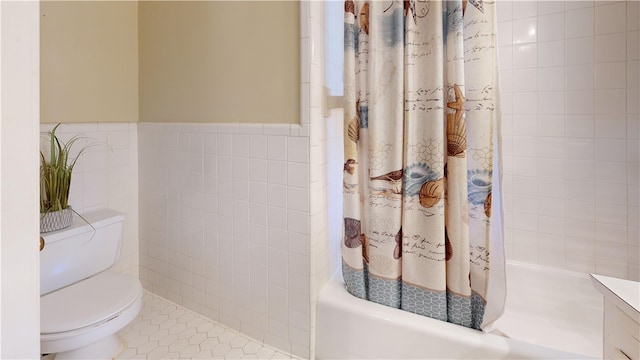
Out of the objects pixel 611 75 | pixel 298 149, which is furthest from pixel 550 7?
pixel 298 149

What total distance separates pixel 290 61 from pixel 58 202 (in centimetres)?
135

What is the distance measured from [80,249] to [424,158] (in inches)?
68.8

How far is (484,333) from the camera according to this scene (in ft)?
4.42

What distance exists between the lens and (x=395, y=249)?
154 centimetres

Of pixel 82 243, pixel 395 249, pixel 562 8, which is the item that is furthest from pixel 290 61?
pixel 562 8

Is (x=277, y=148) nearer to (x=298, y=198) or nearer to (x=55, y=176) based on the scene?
(x=298, y=198)

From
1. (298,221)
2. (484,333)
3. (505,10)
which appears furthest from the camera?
(505,10)

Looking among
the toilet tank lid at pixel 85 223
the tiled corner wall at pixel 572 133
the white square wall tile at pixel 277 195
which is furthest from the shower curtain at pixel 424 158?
the toilet tank lid at pixel 85 223

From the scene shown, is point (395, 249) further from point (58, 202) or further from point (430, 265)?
point (58, 202)

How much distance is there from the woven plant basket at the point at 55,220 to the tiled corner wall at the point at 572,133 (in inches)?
101

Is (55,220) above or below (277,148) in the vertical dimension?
below

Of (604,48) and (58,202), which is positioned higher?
(604,48)

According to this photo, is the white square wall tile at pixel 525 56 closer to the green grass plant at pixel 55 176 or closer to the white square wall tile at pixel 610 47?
the white square wall tile at pixel 610 47

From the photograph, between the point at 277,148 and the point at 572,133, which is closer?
the point at 277,148
